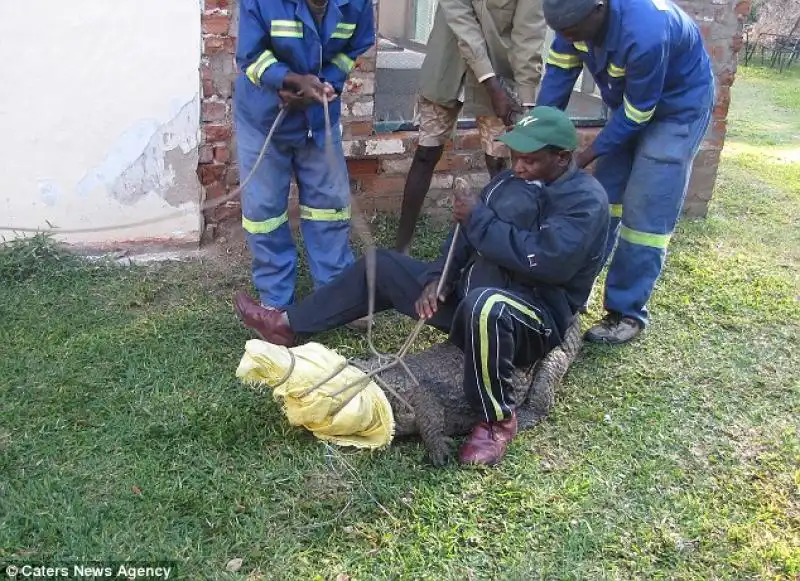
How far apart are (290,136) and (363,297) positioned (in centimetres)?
88

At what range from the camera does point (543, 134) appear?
3150 mm

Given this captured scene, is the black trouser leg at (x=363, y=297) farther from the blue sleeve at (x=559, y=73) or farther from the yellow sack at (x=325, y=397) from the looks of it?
the blue sleeve at (x=559, y=73)

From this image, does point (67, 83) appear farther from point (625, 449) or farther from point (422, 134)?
point (625, 449)

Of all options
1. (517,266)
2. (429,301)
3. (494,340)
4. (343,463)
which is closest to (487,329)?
(494,340)

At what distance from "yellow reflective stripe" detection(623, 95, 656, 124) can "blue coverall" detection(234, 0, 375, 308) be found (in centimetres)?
127

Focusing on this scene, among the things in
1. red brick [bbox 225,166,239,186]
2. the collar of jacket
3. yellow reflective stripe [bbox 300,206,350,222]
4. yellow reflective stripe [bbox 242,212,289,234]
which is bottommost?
red brick [bbox 225,166,239,186]

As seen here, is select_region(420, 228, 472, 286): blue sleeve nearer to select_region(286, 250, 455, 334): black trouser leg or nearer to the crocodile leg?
select_region(286, 250, 455, 334): black trouser leg

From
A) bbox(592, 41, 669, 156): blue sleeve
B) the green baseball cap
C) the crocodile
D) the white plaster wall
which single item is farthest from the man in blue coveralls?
the white plaster wall

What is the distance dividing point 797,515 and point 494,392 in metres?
1.23

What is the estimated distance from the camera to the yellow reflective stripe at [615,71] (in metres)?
3.76

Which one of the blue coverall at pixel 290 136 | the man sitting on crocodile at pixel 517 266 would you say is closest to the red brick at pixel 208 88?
the blue coverall at pixel 290 136

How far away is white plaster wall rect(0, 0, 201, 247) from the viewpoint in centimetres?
430

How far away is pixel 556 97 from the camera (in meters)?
4.23

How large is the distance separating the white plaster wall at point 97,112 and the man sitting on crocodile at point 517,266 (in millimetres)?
2030
